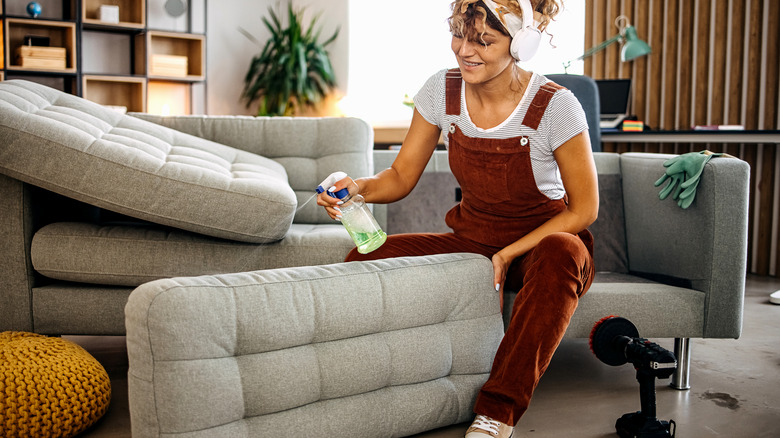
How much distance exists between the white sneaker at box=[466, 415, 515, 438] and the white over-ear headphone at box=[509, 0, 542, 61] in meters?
0.85

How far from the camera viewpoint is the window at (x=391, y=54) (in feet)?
19.8

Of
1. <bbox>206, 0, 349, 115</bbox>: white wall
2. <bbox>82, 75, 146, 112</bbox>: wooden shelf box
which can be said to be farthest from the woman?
<bbox>206, 0, 349, 115</bbox>: white wall

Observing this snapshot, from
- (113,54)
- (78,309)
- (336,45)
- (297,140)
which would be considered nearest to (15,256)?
(78,309)

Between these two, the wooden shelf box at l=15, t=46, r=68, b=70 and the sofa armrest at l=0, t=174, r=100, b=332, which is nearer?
the sofa armrest at l=0, t=174, r=100, b=332

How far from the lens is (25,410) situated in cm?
151

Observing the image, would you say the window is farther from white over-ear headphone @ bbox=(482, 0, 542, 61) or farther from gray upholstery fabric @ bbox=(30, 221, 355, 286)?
white over-ear headphone @ bbox=(482, 0, 542, 61)

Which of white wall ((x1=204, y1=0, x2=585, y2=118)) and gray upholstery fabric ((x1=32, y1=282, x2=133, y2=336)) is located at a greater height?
white wall ((x1=204, y1=0, x2=585, y2=118))

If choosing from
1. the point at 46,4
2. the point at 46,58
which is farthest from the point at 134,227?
the point at 46,4

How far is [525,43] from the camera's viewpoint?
5.50 feet

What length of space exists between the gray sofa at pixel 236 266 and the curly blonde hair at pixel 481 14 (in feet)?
1.81

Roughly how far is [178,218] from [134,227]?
0.25m

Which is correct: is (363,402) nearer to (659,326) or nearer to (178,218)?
(178,218)

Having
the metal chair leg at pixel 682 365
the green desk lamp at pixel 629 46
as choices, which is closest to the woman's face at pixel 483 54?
the metal chair leg at pixel 682 365

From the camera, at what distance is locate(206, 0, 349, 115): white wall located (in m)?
6.41
